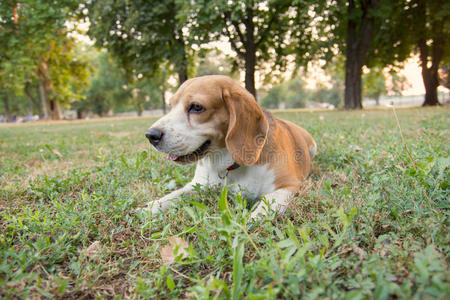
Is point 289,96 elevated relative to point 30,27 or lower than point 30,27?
lower

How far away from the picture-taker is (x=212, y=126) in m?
2.44

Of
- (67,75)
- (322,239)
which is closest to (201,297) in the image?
(322,239)

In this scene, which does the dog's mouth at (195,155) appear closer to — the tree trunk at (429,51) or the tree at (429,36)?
the tree at (429,36)

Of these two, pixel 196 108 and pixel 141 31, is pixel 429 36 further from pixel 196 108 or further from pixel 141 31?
pixel 196 108

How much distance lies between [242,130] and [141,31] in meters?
16.4

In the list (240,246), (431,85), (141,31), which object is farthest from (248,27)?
(240,246)

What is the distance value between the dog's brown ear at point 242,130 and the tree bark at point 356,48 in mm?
18113

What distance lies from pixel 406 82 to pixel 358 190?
7607 cm

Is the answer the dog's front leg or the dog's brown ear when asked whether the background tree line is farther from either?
the dog's front leg

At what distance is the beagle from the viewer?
234cm

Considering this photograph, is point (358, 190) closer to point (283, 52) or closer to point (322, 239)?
point (322, 239)

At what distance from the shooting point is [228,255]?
1.54 metres

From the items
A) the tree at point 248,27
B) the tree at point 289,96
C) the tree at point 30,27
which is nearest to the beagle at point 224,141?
the tree at point 248,27

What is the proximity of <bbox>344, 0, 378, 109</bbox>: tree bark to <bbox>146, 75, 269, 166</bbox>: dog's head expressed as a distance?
1811cm
